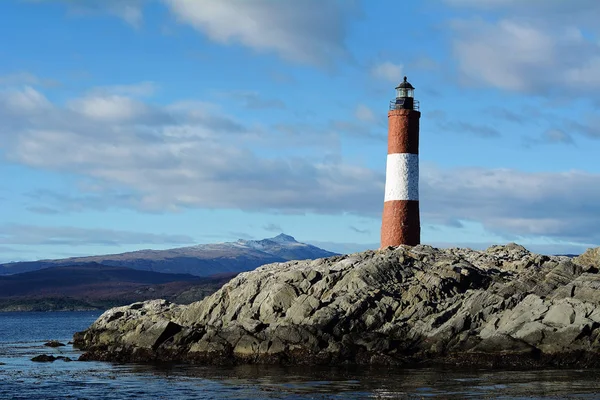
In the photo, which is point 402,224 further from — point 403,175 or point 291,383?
point 291,383

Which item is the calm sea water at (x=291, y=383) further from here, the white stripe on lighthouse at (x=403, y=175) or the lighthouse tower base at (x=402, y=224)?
the white stripe on lighthouse at (x=403, y=175)

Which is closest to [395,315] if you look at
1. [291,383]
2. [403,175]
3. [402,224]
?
[291,383]

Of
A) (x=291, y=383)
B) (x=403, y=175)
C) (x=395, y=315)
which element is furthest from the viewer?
(x=403, y=175)

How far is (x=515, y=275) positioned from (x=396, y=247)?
25.9 feet

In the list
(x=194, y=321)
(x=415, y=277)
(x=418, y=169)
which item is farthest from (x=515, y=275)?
(x=194, y=321)

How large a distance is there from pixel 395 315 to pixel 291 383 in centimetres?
1149

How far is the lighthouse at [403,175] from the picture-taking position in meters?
56.7

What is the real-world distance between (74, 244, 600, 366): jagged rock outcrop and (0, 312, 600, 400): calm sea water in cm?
259

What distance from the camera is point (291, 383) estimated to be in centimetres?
3581

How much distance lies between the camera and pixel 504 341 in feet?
132

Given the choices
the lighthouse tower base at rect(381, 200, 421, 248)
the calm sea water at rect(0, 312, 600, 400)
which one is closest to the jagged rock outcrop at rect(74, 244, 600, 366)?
the lighthouse tower base at rect(381, 200, 421, 248)

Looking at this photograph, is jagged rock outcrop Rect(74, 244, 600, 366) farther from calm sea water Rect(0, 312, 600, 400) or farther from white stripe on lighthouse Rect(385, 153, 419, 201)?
white stripe on lighthouse Rect(385, 153, 419, 201)

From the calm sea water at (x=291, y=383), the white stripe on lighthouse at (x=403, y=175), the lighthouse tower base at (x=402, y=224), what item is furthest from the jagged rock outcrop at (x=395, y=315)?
the white stripe on lighthouse at (x=403, y=175)

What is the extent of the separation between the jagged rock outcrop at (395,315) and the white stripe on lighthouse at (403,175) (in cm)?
430
